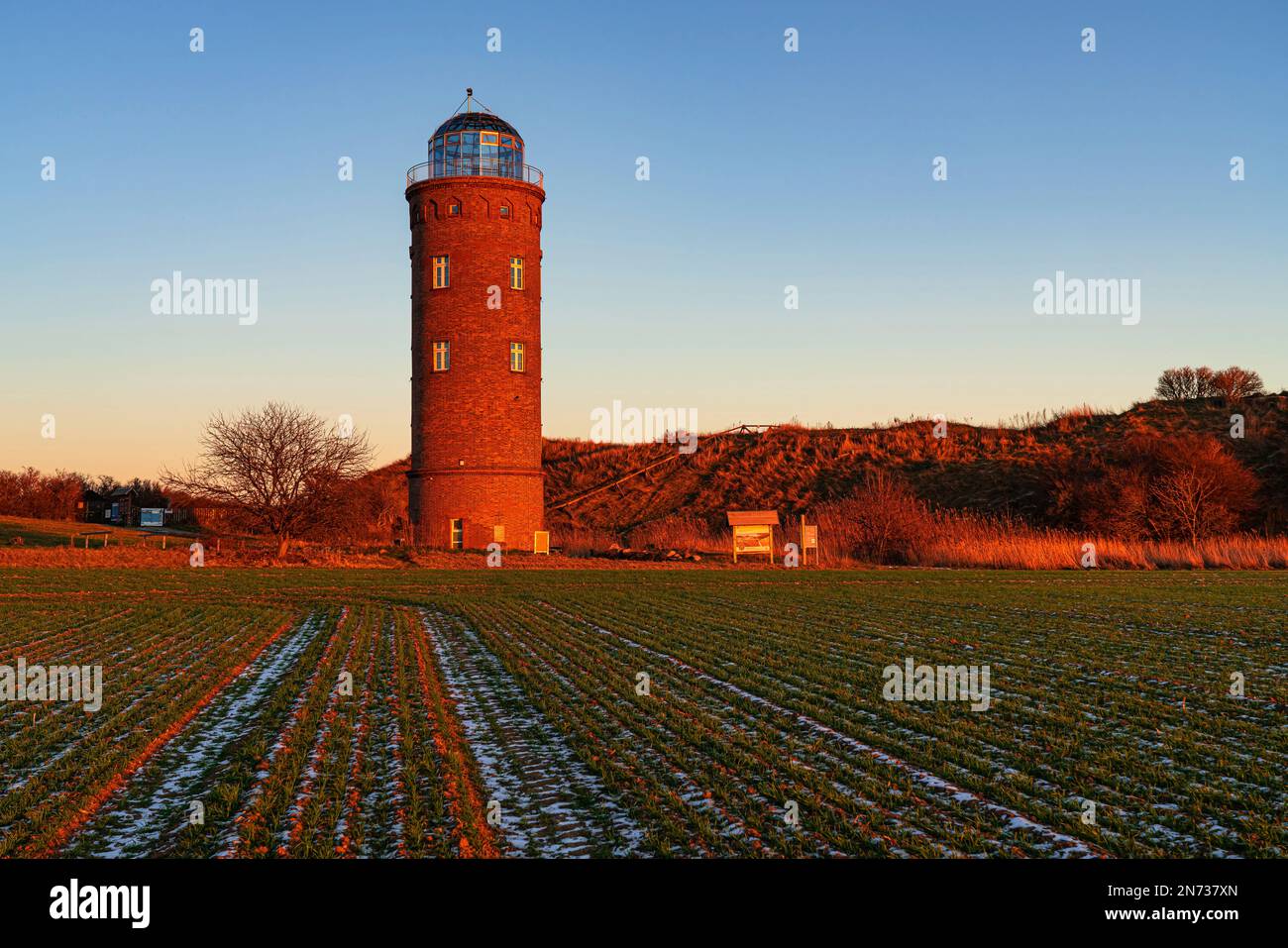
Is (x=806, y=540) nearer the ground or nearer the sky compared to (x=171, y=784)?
nearer the sky

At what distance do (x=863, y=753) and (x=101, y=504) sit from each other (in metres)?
92.8

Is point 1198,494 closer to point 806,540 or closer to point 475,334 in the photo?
point 806,540

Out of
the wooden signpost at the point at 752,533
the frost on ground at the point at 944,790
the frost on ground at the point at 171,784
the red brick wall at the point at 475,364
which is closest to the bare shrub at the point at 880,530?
the wooden signpost at the point at 752,533

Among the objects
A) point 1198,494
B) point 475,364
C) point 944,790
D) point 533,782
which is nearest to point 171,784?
point 533,782

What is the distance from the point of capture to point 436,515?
4619 cm

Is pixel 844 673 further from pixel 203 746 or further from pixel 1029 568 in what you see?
pixel 1029 568

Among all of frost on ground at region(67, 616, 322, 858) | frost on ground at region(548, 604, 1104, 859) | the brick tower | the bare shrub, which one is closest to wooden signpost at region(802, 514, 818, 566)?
the bare shrub

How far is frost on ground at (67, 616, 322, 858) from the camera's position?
6273 millimetres

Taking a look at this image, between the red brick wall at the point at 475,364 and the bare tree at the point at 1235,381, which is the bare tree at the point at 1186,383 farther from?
the red brick wall at the point at 475,364

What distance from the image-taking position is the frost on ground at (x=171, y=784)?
627cm

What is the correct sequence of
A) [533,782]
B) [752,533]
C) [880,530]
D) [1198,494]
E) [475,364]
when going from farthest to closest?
[1198,494] < [475,364] < [880,530] < [752,533] < [533,782]

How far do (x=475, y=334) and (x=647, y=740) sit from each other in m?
38.3

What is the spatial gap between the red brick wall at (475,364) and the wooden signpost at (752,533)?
10.8 meters

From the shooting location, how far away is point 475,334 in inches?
1793
